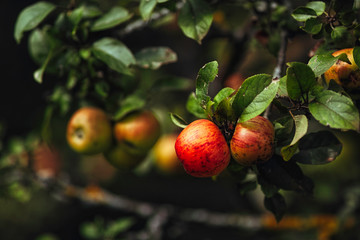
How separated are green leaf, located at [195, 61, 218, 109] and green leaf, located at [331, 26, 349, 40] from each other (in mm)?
225

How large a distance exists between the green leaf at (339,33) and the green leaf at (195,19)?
0.94 ft

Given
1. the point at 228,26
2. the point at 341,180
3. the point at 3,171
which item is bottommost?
the point at 341,180

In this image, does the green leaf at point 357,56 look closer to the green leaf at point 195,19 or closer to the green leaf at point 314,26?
the green leaf at point 314,26

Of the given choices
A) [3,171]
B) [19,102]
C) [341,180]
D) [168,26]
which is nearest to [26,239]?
[19,102]

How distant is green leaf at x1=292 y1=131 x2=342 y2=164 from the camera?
737 millimetres

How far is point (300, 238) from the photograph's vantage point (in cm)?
158

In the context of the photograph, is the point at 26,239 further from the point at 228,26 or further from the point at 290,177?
the point at 290,177

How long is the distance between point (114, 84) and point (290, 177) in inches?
22.4

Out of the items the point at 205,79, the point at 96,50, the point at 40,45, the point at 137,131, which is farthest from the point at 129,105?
the point at 205,79

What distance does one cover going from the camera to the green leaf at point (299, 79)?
626mm

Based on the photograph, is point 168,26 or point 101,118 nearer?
point 101,118

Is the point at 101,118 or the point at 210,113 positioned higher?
the point at 210,113

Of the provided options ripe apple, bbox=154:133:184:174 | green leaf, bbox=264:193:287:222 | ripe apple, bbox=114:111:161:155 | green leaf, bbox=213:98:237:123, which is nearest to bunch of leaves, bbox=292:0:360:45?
green leaf, bbox=213:98:237:123

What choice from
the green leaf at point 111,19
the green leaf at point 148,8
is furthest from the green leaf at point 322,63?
the green leaf at point 111,19
